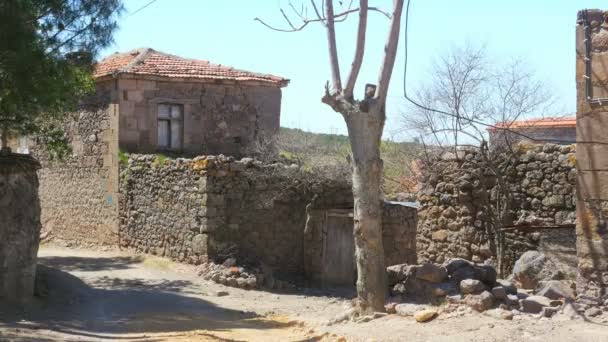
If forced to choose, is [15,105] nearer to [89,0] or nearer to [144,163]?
[89,0]

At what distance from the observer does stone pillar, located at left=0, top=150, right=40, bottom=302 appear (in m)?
10.5

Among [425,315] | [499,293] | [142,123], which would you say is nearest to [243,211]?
[142,123]

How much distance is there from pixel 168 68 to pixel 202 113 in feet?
5.34

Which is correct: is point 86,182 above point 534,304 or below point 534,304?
above

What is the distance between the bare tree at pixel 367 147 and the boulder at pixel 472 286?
3.58 feet

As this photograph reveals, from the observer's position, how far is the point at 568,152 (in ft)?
39.0

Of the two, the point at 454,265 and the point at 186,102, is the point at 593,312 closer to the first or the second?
the point at 454,265

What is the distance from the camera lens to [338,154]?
22.0 metres

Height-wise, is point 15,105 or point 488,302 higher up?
point 15,105

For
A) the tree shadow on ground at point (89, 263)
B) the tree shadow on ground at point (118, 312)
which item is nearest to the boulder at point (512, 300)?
the tree shadow on ground at point (118, 312)

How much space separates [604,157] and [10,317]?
25.1 feet

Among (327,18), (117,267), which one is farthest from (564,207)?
(117,267)

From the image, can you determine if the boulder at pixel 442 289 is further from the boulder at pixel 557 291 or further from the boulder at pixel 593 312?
the boulder at pixel 593 312

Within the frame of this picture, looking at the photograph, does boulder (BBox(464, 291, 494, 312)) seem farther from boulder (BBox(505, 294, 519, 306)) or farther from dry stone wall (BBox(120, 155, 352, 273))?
dry stone wall (BBox(120, 155, 352, 273))
